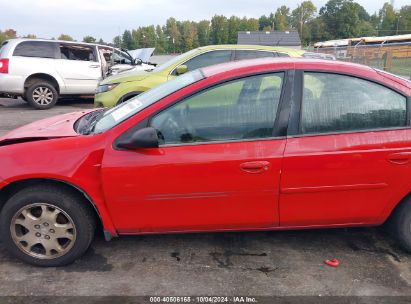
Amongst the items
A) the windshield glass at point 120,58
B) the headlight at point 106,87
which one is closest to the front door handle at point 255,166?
the headlight at point 106,87

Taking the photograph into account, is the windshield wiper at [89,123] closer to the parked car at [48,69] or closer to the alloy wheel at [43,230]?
the alloy wheel at [43,230]

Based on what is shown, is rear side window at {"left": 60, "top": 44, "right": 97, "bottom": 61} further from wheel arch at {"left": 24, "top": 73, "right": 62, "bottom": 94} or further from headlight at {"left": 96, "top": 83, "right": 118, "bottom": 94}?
headlight at {"left": 96, "top": 83, "right": 118, "bottom": 94}

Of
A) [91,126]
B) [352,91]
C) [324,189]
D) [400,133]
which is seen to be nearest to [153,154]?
[91,126]

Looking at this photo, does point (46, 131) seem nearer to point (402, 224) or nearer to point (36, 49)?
point (402, 224)

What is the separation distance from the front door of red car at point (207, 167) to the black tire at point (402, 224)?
3.14 feet

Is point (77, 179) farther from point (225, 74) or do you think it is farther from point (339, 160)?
point (339, 160)

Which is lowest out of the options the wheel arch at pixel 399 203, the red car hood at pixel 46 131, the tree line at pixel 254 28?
the wheel arch at pixel 399 203

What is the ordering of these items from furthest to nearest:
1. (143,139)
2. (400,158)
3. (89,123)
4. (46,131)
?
(89,123) < (46,131) < (400,158) < (143,139)

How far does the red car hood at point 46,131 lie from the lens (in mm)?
3027

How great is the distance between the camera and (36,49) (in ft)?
33.5

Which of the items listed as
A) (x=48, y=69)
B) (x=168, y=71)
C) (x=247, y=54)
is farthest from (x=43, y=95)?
(x=247, y=54)

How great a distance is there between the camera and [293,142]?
9.21 feet

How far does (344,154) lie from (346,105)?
0.39 meters

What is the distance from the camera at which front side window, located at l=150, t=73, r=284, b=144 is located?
9.33 feet
